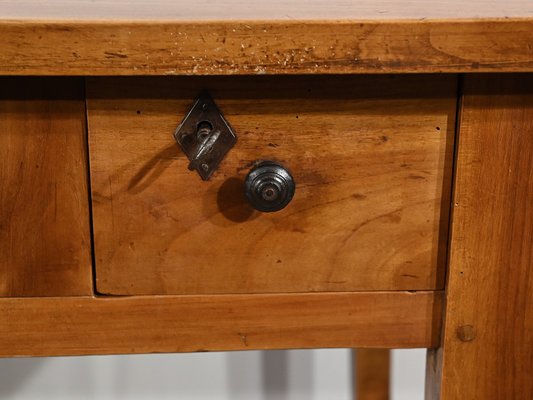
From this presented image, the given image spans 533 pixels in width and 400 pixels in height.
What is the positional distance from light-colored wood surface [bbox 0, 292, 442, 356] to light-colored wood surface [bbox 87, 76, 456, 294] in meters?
0.01

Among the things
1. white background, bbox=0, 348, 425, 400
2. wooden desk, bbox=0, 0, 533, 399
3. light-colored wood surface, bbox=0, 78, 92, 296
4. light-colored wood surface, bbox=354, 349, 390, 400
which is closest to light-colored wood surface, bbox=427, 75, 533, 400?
wooden desk, bbox=0, 0, 533, 399

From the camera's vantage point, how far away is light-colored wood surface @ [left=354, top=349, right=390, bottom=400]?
106 centimetres

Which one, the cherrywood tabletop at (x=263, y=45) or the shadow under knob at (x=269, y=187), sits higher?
the cherrywood tabletop at (x=263, y=45)

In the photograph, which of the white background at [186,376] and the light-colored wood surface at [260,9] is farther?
the white background at [186,376]

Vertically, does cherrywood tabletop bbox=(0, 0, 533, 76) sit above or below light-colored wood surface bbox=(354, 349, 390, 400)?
below

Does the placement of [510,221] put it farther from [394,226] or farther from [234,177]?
[234,177]

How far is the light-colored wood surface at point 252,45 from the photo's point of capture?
440 mm

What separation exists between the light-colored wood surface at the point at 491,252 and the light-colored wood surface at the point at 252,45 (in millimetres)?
45

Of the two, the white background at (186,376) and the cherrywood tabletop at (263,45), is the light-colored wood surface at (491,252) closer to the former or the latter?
the cherrywood tabletop at (263,45)

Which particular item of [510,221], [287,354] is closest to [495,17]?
[510,221]

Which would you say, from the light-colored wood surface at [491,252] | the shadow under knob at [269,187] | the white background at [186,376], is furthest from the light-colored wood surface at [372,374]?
the shadow under knob at [269,187]

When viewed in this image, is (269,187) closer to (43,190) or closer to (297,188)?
(297,188)

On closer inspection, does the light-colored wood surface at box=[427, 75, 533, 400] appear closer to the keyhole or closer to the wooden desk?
the wooden desk

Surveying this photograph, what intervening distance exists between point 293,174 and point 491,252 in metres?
0.15
